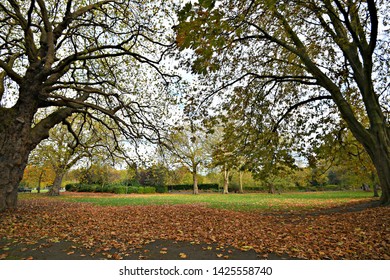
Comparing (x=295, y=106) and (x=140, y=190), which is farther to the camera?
(x=140, y=190)

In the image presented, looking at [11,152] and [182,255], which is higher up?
[11,152]

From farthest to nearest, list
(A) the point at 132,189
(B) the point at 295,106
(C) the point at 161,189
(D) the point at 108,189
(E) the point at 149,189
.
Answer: (C) the point at 161,189, (E) the point at 149,189, (A) the point at 132,189, (D) the point at 108,189, (B) the point at 295,106

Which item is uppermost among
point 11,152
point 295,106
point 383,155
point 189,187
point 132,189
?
point 295,106

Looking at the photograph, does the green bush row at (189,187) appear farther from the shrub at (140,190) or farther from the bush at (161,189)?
the shrub at (140,190)

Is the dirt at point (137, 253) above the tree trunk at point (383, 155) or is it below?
below

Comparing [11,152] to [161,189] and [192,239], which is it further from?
[161,189]

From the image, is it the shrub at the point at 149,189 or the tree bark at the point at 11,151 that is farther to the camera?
the shrub at the point at 149,189

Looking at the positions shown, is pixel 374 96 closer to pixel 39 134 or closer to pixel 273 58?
pixel 273 58

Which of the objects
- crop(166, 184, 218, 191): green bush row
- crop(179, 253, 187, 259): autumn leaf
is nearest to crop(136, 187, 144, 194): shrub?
crop(166, 184, 218, 191): green bush row

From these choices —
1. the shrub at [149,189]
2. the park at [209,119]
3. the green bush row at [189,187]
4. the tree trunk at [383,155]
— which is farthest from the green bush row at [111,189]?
the tree trunk at [383,155]

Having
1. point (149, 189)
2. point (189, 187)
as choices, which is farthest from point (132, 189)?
point (189, 187)

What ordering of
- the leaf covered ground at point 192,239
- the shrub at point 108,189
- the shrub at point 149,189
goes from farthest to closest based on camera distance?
the shrub at point 149,189
the shrub at point 108,189
the leaf covered ground at point 192,239
